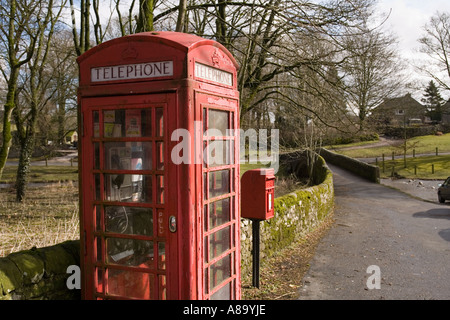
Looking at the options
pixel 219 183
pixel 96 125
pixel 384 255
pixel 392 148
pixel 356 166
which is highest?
pixel 96 125

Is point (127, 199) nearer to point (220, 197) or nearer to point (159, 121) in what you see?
point (159, 121)

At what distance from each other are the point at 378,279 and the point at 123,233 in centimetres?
Result: 467

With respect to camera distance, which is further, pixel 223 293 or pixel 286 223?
pixel 286 223

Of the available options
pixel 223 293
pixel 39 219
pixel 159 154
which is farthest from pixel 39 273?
pixel 39 219

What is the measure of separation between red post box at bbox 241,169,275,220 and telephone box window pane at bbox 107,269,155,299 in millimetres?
2369

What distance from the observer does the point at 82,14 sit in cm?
1370

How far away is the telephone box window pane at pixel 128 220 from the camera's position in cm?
380

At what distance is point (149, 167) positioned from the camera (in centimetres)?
376

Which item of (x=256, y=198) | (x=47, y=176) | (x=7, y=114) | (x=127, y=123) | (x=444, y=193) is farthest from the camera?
(x=47, y=176)

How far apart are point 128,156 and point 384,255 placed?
654 cm

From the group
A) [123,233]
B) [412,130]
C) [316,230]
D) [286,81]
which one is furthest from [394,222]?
[412,130]

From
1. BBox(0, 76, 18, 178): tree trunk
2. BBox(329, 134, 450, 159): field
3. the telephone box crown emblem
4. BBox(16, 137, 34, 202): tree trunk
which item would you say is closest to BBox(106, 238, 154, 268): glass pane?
the telephone box crown emblem

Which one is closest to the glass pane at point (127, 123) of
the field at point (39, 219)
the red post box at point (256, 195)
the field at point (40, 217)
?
the red post box at point (256, 195)

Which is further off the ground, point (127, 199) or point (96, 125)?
point (96, 125)
